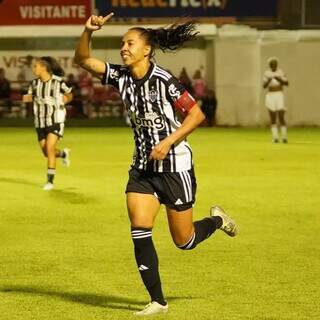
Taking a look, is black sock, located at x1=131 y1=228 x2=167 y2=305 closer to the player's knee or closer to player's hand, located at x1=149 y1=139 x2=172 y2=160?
the player's knee

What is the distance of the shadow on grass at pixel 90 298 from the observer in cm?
823

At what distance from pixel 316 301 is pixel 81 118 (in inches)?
1105

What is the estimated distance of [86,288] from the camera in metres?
8.88

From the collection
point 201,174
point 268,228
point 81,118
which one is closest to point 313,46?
point 81,118

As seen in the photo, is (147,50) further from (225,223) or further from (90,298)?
(225,223)

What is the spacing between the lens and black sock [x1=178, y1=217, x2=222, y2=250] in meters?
8.30

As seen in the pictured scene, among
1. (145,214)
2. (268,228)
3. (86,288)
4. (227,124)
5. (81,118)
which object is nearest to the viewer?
(145,214)

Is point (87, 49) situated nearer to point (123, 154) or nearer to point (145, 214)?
point (145, 214)

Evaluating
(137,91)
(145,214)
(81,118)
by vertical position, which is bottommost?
(81,118)

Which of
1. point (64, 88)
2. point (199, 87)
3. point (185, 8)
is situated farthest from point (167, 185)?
point (185, 8)

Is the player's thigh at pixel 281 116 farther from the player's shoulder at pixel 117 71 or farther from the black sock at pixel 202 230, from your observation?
the player's shoulder at pixel 117 71

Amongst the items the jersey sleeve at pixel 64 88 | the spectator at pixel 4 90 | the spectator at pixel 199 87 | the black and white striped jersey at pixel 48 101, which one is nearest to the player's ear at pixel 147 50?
the black and white striped jersey at pixel 48 101

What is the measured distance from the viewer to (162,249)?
427 inches

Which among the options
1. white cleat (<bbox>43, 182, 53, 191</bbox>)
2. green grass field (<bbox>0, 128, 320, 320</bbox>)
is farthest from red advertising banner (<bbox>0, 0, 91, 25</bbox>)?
white cleat (<bbox>43, 182, 53, 191</bbox>)
